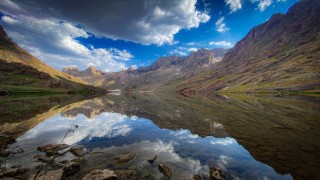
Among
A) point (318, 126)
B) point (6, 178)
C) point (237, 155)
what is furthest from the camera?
point (318, 126)

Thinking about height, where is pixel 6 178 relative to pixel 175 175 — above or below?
above

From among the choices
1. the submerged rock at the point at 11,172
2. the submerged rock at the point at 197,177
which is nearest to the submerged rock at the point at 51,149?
the submerged rock at the point at 11,172

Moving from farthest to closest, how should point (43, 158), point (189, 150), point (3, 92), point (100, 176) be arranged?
point (3, 92)
point (189, 150)
point (43, 158)
point (100, 176)

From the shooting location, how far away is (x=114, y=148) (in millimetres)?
23578

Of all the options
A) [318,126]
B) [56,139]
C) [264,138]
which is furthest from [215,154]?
[318,126]

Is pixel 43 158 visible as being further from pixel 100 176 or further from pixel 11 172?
pixel 100 176

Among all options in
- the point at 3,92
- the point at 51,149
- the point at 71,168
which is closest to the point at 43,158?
the point at 51,149

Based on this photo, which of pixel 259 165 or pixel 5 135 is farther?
pixel 5 135

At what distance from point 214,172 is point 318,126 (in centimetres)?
2969

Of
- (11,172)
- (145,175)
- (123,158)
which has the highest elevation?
(11,172)

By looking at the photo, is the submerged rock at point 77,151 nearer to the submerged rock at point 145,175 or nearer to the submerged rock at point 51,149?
the submerged rock at point 51,149

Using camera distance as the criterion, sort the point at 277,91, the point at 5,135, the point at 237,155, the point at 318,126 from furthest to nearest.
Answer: the point at 277,91 → the point at 318,126 → the point at 5,135 → the point at 237,155

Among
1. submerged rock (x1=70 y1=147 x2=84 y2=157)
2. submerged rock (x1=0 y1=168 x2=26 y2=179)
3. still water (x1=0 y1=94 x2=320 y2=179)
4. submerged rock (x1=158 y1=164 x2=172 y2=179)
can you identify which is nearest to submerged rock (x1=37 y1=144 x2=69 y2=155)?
still water (x1=0 y1=94 x2=320 y2=179)

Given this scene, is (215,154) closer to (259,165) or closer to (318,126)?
(259,165)
